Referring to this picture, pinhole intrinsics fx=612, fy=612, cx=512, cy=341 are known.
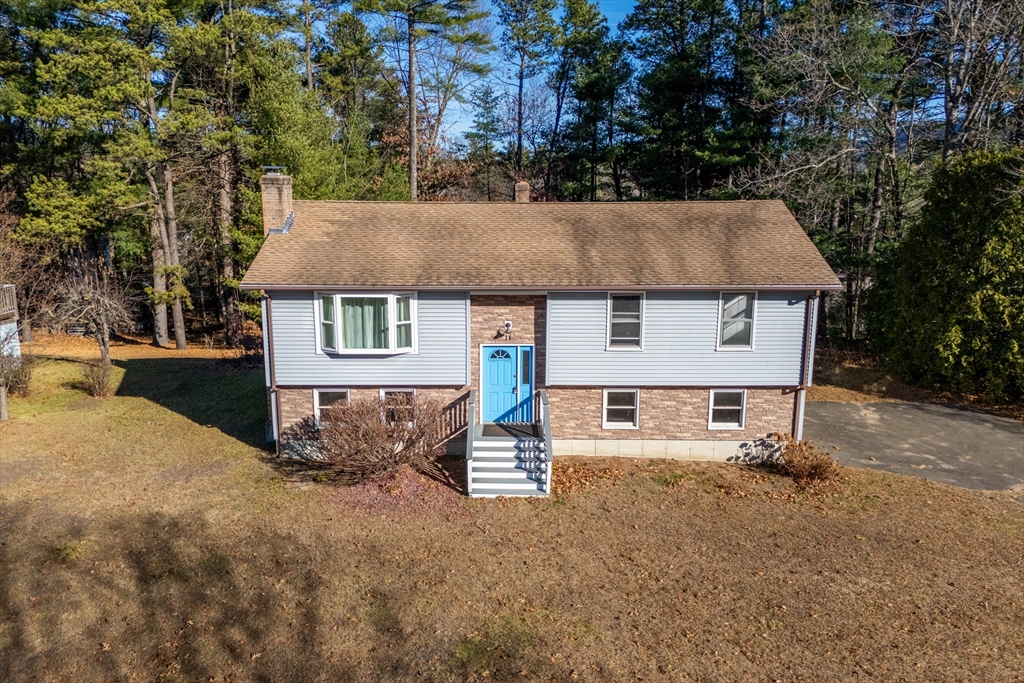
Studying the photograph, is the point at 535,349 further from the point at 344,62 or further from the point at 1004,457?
the point at 344,62

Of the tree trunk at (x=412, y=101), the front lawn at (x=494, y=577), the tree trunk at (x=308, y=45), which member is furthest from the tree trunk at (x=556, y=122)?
the front lawn at (x=494, y=577)

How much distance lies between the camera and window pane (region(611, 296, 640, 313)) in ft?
49.6

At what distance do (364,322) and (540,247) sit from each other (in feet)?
16.3

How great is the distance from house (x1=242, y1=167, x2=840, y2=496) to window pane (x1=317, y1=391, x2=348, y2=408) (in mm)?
37

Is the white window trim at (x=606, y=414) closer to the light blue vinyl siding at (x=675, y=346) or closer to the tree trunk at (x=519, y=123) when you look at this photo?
the light blue vinyl siding at (x=675, y=346)

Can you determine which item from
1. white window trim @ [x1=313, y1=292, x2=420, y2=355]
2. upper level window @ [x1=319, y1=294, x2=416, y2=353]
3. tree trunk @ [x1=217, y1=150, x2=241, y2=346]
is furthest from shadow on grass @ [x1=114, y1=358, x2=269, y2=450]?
upper level window @ [x1=319, y1=294, x2=416, y2=353]

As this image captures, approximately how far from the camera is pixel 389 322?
14641mm

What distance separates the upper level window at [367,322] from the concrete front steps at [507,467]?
317cm

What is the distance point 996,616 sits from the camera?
31.4 feet

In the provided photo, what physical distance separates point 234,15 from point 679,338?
925 inches

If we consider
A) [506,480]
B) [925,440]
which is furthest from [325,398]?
[925,440]

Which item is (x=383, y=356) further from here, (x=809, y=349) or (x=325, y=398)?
(x=809, y=349)

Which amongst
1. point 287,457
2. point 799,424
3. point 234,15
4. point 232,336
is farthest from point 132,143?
point 799,424

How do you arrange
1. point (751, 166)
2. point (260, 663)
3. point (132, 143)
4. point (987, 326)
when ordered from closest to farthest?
point (260, 663) → point (987, 326) → point (132, 143) → point (751, 166)
